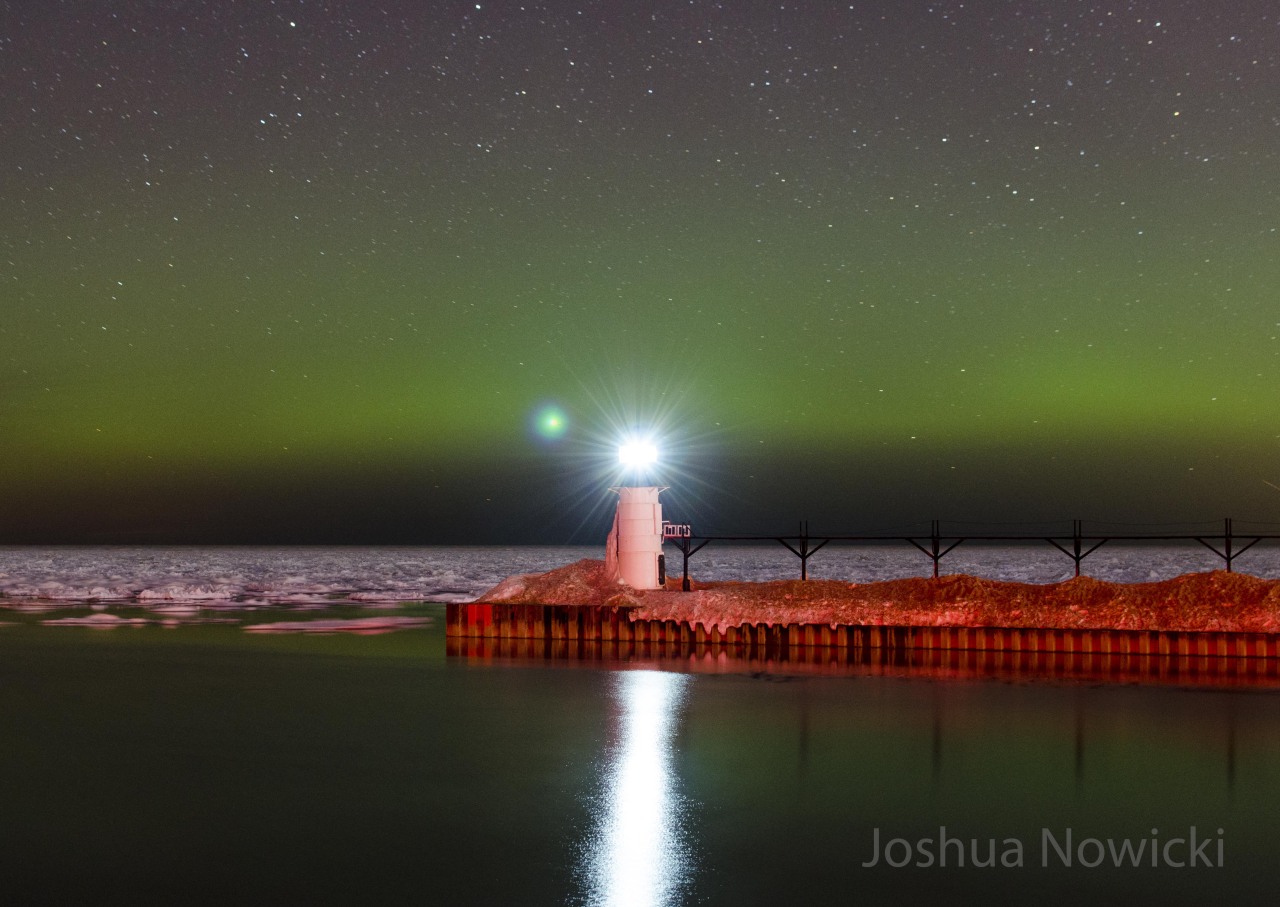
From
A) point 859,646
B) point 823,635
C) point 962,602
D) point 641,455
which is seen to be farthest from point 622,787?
point 641,455

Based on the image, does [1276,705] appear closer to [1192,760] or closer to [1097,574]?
[1192,760]

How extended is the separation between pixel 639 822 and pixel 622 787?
2.35 metres

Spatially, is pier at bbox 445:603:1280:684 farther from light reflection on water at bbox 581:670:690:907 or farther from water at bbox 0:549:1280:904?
light reflection on water at bbox 581:670:690:907

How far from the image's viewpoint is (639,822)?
15195 mm

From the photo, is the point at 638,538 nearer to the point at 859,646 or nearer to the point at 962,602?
the point at 859,646

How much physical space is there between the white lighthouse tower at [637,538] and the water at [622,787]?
8.96 m

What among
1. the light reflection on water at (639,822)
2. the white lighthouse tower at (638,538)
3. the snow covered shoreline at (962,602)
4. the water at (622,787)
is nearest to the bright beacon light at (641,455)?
→ the white lighthouse tower at (638,538)

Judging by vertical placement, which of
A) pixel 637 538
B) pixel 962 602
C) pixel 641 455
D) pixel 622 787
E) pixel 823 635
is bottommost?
pixel 622 787

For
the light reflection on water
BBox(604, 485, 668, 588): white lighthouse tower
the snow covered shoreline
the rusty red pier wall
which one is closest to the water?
the light reflection on water

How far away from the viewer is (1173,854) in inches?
545

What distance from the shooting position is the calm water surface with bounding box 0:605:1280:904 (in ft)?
41.9

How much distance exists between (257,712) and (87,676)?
10512 mm

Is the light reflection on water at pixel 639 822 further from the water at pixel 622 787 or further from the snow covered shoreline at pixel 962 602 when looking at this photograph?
the snow covered shoreline at pixel 962 602

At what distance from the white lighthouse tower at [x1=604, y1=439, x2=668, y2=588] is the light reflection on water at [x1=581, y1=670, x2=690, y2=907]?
1531cm
